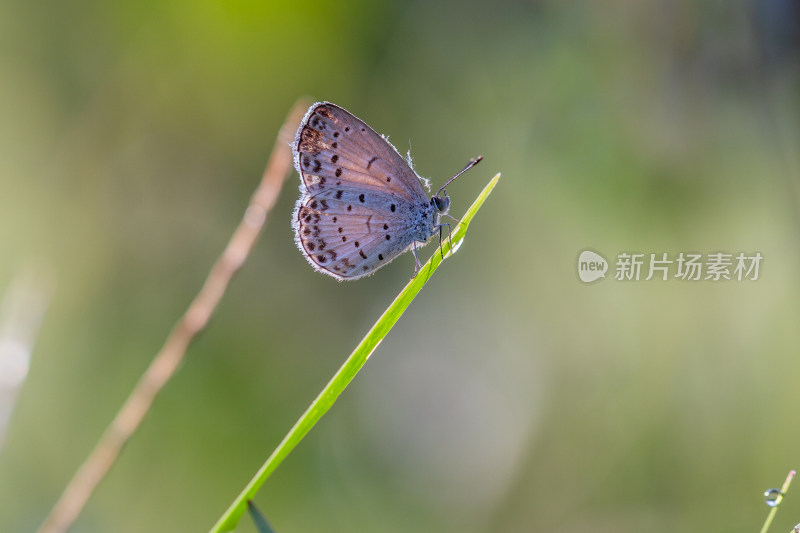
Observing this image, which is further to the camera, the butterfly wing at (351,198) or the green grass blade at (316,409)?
the butterfly wing at (351,198)

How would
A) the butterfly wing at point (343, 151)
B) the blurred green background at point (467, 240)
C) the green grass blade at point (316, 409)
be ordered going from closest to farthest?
1. the green grass blade at point (316, 409)
2. the butterfly wing at point (343, 151)
3. the blurred green background at point (467, 240)

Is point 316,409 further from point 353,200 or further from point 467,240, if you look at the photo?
point 467,240

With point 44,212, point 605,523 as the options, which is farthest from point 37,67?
point 605,523

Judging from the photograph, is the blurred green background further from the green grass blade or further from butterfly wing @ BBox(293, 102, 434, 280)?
the green grass blade

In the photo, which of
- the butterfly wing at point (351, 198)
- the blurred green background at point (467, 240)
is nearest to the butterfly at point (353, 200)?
the butterfly wing at point (351, 198)

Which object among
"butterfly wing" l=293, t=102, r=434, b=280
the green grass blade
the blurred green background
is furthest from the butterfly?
the green grass blade

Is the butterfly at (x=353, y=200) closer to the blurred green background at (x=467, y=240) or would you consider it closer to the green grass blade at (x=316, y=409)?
the blurred green background at (x=467, y=240)

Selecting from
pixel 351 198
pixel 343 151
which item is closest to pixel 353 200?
pixel 351 198

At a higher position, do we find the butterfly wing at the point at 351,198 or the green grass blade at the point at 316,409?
the butterfly wing at the point at 351,198
